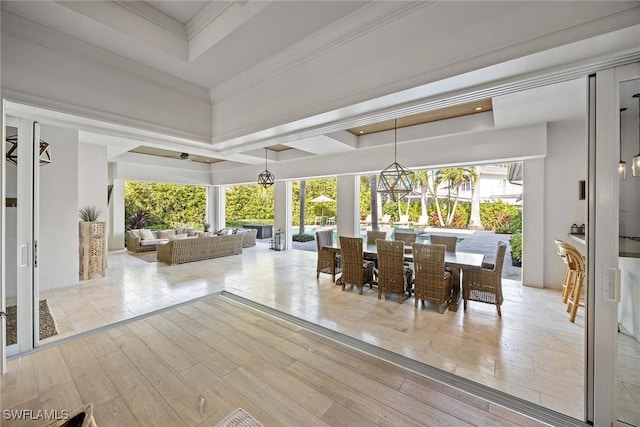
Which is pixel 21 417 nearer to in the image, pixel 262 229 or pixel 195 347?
pixel 195 347

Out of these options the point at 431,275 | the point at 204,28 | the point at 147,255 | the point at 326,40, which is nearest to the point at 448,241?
the point at 431,275

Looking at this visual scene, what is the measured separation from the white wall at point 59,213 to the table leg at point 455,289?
6835mm

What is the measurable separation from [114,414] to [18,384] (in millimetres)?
1079

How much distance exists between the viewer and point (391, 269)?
408 centimetres

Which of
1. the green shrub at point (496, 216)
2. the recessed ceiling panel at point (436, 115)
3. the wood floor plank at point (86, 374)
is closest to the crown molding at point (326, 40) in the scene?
the recessed ceiling panel at point (436, 115)

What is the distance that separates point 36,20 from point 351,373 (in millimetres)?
4009

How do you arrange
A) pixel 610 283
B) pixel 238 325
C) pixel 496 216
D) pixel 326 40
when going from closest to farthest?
pixel 610 283 → pixel 326 40 → pixel 238 325 → pixel 496 216

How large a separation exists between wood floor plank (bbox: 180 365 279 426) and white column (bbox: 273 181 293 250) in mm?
6719

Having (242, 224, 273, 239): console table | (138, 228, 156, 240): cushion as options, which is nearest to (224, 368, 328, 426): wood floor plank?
(138, 228, 156, 240): cushion

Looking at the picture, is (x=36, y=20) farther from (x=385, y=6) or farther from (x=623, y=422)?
(x=623, y=422)

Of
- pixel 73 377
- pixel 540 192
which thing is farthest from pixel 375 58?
pixel 540 192

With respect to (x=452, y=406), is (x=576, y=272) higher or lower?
higher

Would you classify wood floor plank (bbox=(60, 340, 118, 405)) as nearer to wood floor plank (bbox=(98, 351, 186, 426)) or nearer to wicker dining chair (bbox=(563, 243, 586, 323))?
wood floor plank (bbox=(98, 351, 186, 426))

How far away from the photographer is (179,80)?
10.2ft
